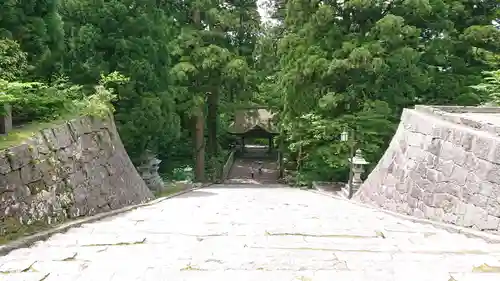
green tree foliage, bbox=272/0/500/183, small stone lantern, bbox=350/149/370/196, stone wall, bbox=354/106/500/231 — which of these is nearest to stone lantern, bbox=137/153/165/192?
green tree foliage, bbox=272/0/500/183

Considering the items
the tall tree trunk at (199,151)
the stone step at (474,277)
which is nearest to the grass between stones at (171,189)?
the tall tree trunk at (199,151)

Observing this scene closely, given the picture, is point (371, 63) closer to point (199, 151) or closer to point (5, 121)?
point (199, 151)

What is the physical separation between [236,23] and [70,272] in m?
17.3

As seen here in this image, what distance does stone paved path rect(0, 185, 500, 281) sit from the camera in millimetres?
3492

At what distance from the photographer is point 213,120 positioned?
2341cm

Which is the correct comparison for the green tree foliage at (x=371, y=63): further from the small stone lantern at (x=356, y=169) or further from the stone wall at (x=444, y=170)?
the stone wall at (x=444, y=170)

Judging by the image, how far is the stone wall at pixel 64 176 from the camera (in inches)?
193

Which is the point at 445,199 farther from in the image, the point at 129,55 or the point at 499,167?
the point at 129,55

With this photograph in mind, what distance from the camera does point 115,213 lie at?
6.96 meters

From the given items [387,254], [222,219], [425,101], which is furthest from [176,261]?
[425,101]

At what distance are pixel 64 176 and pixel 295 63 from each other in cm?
1205

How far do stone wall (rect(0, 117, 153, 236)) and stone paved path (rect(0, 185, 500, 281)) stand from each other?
563 millimetres

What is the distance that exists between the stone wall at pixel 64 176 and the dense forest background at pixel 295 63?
1031 mm

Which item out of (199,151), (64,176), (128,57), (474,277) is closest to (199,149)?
(199,151)
